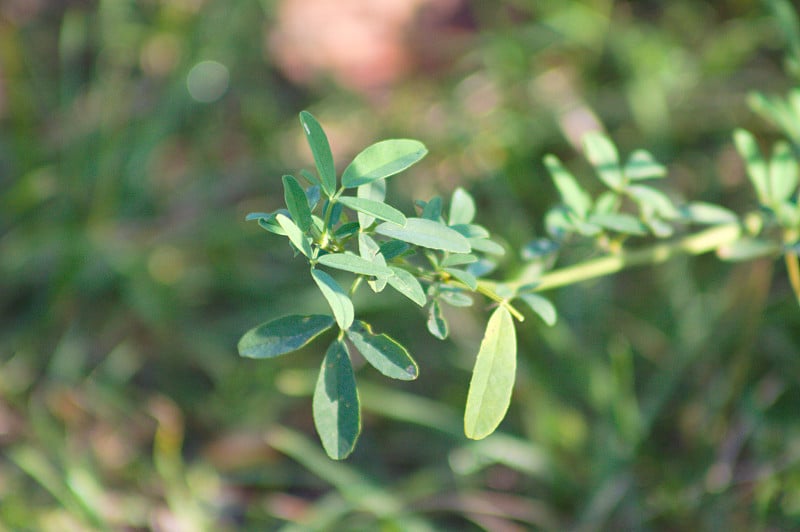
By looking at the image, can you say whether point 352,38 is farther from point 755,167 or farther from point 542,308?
point 542,308

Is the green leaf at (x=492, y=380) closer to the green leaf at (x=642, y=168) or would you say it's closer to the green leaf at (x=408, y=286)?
the green leaf at (x=408, y=286)

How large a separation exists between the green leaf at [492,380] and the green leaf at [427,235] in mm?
73

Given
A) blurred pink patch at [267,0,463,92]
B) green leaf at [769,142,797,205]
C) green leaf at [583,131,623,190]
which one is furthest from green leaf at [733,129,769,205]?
blurred pink patch at [267,0,463,92]

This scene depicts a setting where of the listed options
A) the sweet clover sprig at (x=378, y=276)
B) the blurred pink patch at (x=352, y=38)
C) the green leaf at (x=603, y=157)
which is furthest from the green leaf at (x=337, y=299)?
the blurred pink patch at (x=352, y=38)

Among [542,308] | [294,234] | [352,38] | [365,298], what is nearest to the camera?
[294,234]

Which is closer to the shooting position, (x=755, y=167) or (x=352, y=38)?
(x=755, y=167)

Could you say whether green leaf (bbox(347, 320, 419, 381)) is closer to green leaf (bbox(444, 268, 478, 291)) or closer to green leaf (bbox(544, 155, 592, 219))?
green leaf (bbox(444, 268, 478, 291))

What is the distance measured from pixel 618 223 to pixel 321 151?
0.96 ft

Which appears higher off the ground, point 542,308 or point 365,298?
point 542,308

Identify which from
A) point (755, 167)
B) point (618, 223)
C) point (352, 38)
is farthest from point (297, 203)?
point (352, 38)

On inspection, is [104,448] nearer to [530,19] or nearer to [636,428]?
[636,428]

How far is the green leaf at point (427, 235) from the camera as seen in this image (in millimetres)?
532

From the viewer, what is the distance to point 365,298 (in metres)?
1.24

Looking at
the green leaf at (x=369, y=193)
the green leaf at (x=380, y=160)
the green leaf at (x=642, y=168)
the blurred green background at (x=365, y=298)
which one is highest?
the green leaf at (x=380, y=160)
